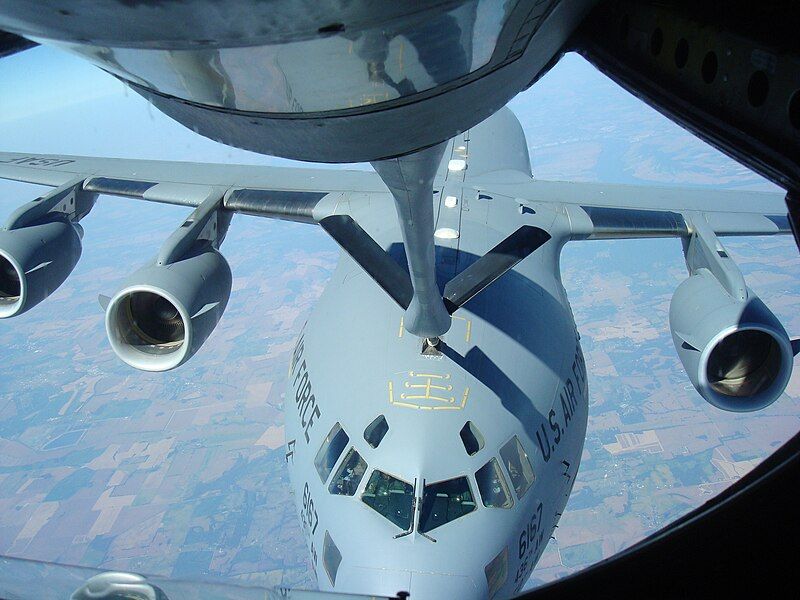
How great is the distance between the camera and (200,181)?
33.9ft

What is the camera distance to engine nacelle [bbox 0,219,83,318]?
9094 millimetres

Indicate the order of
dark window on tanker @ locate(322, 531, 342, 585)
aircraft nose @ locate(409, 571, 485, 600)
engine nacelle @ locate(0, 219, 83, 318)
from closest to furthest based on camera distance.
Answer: aircraft nose @ locate(409, 571, 485, 600) → dark window on tanker @ locate(322, 531, 342, 585) → engine nacelle @ locate(0, 219, 83, 318)

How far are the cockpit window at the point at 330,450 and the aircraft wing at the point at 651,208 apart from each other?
14.6 feet

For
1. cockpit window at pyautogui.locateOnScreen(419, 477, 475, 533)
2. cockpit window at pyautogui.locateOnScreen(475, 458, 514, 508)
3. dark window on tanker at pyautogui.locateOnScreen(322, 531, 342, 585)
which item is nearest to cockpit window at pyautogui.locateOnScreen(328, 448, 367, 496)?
dark window on tanker at pyautogui.locateOnScreen(322, 531, 342, 585)

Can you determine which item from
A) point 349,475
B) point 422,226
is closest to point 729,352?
point 349,475

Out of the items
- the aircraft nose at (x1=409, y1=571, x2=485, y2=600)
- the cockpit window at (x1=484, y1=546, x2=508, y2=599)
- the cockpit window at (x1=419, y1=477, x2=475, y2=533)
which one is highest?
the cockpit window at (x1=419, y1=477, x2=475, y2=533)

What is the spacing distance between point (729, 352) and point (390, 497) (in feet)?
14.3

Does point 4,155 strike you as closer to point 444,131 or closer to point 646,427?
point 444,131

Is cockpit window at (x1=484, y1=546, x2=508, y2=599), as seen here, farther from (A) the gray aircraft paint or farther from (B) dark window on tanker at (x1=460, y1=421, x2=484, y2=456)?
(B) dark window on tanker at (x1=460, y1=421, x2=484, y2=456)

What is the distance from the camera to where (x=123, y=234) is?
9838 centimetres

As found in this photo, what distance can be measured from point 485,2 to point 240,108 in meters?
0.74

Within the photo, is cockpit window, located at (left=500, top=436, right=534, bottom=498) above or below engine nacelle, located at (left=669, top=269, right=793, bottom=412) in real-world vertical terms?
below

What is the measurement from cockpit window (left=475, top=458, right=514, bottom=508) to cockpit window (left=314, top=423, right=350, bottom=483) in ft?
4.82

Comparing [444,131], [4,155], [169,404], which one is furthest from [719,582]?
[169,404]
